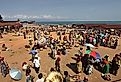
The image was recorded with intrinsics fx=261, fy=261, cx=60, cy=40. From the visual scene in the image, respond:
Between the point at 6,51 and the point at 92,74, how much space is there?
10.3 m

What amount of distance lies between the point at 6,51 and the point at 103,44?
9997mm

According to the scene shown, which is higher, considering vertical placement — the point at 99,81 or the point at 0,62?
the point at 0,62

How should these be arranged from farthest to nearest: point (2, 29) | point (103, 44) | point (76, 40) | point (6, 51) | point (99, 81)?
1. point (2, 29)
2. point (76, 40)
3. point (103, 44)
4. point (6, 51)
5. point (99, 81)

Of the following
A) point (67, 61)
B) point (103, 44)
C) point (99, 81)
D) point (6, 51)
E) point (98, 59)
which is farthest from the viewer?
point (103, 44)

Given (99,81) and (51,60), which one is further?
(51,60)

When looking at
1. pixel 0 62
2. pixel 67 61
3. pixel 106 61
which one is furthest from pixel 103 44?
pixel 0 62

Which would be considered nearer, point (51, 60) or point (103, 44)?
point (51, 60)

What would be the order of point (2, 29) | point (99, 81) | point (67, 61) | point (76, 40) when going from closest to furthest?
point (99, 81) < point (67, 61) < point (76, 40) < point (2, 29)

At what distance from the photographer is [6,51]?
80.4 feet

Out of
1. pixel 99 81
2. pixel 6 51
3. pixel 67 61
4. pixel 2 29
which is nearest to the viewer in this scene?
pixel 99 81

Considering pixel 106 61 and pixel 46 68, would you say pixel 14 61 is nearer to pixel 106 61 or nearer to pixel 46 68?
pixel 46 68

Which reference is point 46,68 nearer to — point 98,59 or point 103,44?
point 98,59

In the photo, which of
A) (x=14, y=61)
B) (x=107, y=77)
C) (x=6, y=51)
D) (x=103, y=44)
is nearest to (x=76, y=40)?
(x=103, y=44)

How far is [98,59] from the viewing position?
1781cm
